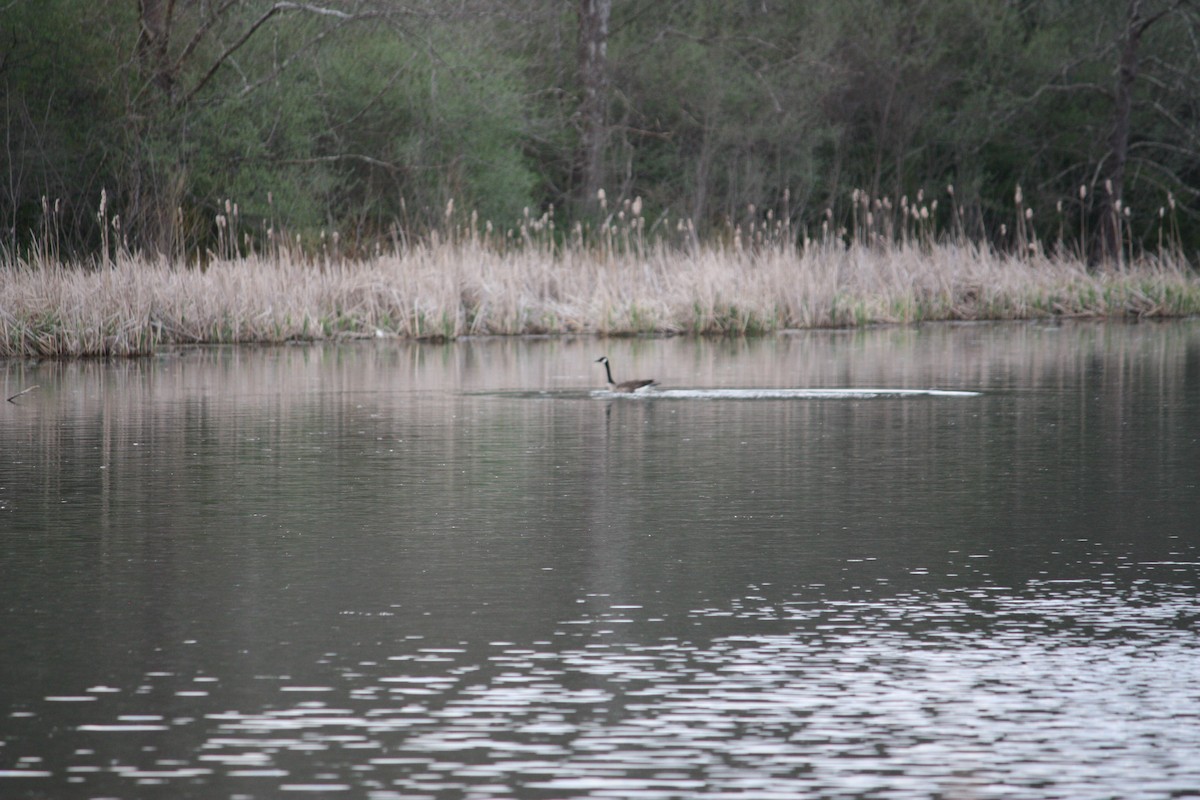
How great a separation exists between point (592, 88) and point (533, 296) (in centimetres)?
1589

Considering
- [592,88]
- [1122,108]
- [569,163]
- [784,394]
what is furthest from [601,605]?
[1122,108]

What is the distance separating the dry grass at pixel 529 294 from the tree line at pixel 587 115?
5.77 ft

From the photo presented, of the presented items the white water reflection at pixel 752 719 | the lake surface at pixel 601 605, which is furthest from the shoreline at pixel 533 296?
the white water reflection at pixel 752 719

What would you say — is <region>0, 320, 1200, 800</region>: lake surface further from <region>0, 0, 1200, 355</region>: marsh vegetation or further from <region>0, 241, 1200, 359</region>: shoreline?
<region>0, 0, 1200, 355</region>: marsh vegetation

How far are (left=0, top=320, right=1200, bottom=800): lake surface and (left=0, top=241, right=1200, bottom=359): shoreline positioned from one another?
23.6ft

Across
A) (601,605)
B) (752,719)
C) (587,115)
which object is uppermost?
(587,115)

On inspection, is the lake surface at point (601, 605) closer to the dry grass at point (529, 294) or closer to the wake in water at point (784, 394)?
the wake in water at point (784, 394)

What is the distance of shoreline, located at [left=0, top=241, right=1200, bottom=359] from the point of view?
66.7ft

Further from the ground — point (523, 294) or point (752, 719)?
point (523, 294)

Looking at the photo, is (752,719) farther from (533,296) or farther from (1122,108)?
(1122,108)

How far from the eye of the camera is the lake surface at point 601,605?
4504 mm

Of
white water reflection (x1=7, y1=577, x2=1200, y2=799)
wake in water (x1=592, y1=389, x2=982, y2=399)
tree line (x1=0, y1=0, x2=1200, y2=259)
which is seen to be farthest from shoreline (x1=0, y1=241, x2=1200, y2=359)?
white water reflection (x1=7, y1=577, x2=1200, y2=799)

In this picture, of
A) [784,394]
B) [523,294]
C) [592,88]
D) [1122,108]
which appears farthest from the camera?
[1122,108]

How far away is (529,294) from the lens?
25250 mm
